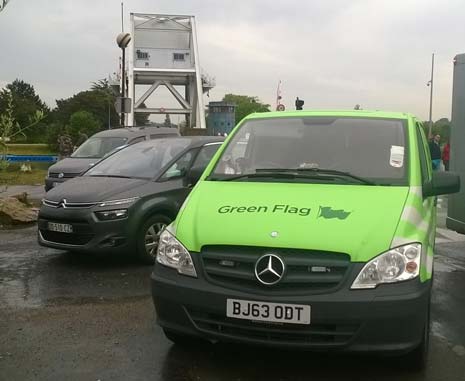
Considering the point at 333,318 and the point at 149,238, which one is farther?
the point at 149,238

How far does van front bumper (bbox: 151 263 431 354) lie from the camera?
138 inches

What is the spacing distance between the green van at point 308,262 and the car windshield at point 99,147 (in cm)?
1060

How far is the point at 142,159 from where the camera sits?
26.3 ft

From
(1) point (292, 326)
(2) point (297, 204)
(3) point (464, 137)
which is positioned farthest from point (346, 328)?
(3) point (464, 137)

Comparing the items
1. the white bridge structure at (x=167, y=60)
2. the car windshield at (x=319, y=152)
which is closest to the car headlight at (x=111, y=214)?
the car windshield at (x=319, y=152)

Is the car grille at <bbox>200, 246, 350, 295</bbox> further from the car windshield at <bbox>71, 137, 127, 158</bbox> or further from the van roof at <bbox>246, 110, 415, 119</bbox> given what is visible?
the car windshield at <bbox>71, 137, 127, 158</bbox>

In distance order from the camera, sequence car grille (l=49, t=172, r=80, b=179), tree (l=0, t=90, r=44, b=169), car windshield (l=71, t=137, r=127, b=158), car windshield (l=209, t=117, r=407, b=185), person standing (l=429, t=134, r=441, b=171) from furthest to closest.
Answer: person standing (l=429, t=134, r=441, b=171) → car windshield (l=71, t=137, r=127, b=158) → car grille (l=49, t=172, r=80, b=179) → tree (l=0, t=90, r=44, b=169) → car windshield (l=209, t=117, r=407, b=185)

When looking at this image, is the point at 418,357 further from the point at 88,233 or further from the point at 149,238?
the point at 88,233

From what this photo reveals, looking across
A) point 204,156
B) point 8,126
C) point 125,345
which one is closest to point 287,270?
point 125,345

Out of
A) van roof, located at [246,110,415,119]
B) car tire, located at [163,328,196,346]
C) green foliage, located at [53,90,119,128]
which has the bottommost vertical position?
car tire, located at [163,328,196,346]

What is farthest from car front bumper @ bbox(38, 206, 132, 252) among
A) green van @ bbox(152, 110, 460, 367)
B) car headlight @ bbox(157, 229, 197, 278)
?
car headlight @ bbox(157, 229, 197, 278)

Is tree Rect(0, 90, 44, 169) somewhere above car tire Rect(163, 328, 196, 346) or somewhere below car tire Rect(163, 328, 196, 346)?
above

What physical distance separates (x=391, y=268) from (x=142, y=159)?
4.98 meters

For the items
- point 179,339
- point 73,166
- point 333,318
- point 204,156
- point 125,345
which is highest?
point 204,156
